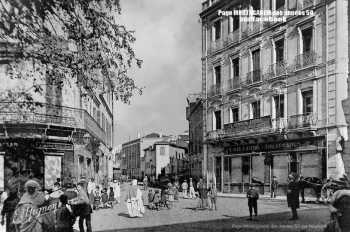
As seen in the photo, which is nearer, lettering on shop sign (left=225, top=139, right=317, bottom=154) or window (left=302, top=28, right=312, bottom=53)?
window (left=302, top=28, right=312, bottom=53)

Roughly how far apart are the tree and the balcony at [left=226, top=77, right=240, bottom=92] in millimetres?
24097

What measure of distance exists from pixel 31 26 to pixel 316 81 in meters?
20.0

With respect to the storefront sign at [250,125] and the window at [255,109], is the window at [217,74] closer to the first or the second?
the storefront sign at [250,125]

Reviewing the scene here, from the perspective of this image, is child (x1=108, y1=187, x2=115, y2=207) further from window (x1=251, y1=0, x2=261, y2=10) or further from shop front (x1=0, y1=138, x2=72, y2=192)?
window (x1=251, y1=0, x2=261, y2=10)

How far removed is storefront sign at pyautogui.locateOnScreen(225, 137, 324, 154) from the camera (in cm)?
2571

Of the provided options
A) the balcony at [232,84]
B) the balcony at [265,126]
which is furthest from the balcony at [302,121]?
the balcony at [232,84]

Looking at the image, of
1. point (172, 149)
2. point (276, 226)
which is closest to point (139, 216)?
point (276, 226)

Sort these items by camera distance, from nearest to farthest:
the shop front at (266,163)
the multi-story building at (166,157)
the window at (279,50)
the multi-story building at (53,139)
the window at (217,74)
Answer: the multi-story building at (53,139) < the shop front at (266,163) < the window at (279,50) < the window at (217,74) < the multi-story building at (166,157)

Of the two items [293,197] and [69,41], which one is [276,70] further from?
[69,41]

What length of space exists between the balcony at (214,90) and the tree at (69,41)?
26.1 m

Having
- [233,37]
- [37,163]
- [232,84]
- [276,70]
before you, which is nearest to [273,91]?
[276,70]

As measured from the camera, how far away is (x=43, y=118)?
2088 cm

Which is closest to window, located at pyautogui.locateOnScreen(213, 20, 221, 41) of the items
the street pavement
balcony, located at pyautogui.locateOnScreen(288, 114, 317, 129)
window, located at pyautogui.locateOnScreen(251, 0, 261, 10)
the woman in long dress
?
window, located at pyautogui.locateOnScreen(251, 0, 261, 10)

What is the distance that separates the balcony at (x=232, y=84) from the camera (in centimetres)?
3197
